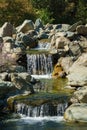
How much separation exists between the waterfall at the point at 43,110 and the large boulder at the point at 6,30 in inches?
813

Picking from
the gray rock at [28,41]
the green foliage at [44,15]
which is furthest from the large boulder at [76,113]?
the green foliage at [44,15]

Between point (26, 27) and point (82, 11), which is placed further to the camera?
point (82, 11)

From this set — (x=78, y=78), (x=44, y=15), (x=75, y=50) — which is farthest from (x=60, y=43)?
(x=44, y=15)

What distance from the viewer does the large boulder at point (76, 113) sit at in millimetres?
22047

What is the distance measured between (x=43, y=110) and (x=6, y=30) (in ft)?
70.8

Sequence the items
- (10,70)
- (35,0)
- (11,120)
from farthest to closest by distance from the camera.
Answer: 1. (35,0)
2. (10,70)
3. (11,120)

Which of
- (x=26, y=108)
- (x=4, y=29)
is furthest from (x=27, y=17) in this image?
(x=26, y=108)

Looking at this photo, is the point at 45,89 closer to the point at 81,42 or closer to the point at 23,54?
the point at 23,54

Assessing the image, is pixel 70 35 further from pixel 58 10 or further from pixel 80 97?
pixel 58 10

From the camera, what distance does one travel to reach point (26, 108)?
941 inches

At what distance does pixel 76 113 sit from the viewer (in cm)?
2230

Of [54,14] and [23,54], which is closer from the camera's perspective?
[23,54]

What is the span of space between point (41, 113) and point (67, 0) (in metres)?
38.4

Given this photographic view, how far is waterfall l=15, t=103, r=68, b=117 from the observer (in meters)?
23.7
